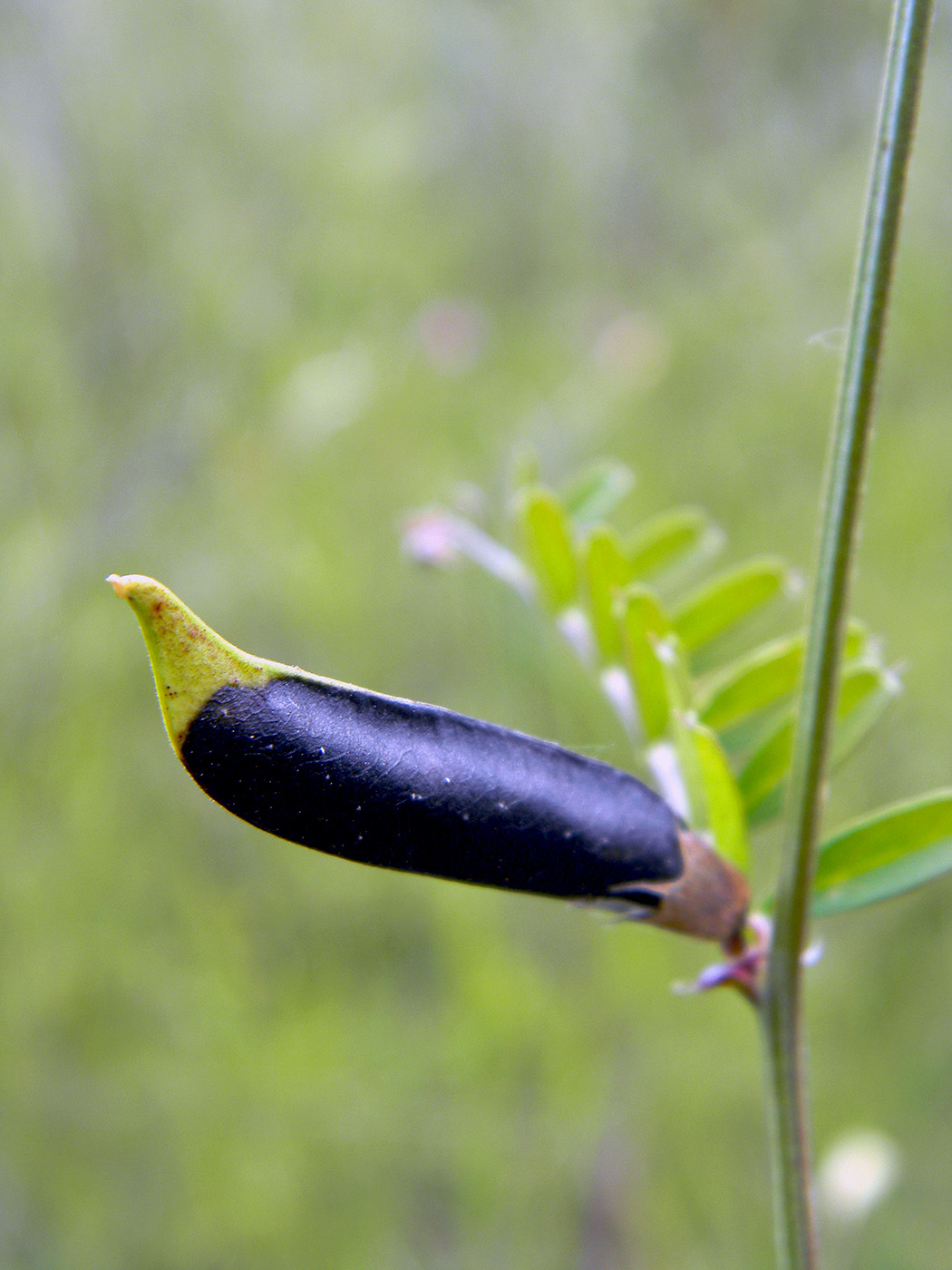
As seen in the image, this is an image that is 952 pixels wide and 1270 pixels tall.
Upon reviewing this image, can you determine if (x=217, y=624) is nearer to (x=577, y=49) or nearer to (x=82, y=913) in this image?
(x=82, y=913)

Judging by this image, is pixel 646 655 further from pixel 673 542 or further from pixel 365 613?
pixel 365 613

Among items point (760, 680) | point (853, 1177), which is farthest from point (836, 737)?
point (853, 1177)

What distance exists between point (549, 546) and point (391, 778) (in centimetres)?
24

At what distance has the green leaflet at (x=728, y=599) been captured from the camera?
0.42 meters

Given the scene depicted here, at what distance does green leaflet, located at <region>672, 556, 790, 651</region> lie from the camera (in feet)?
1.39

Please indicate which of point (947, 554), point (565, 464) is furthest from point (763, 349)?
point (565, 464)

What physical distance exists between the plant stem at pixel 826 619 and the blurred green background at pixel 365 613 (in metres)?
0.76

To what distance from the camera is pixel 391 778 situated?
21 cm

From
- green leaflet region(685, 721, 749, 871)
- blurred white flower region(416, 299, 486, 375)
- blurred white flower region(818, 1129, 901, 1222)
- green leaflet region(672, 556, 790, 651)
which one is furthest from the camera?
blurred white flower region(416, 299, 486, 375)

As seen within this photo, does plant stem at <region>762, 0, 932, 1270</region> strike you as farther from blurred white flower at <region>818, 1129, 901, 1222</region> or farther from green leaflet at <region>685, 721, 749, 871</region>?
blurred white flower at <region>818, 1129, 901, 1222</region>

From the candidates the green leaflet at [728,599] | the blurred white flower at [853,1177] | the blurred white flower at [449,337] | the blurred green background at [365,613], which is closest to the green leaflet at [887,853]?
the green leaflet at [728,599]

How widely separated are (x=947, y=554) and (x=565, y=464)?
515mm

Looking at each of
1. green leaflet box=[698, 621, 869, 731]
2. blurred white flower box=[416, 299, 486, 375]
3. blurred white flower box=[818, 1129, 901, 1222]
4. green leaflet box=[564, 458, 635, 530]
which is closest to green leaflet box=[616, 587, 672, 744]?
green leaflet box=[698, 621, 869, 731]

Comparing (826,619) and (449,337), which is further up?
(449,337)
